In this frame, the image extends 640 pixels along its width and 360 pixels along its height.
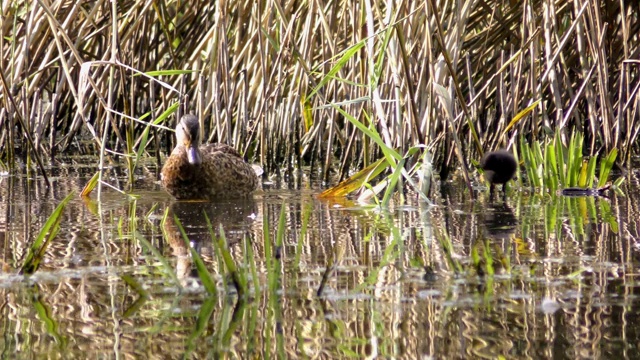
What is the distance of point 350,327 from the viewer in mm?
2631

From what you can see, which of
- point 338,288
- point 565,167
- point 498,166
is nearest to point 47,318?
point 338,288

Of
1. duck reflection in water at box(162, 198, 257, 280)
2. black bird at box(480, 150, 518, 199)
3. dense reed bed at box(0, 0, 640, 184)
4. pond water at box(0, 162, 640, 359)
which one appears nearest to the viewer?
pond water at box(0, 162, 640, 359)

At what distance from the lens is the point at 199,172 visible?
5.70 metres

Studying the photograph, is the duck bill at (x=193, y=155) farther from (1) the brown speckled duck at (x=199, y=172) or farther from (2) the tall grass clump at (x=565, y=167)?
(2) the tall grass clump at (x=565, y=167)

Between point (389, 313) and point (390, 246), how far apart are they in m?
1.07

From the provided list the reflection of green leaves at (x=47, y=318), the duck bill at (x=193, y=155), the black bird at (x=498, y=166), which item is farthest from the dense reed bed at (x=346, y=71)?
the reflection of green leaves at (x=47, y=318)

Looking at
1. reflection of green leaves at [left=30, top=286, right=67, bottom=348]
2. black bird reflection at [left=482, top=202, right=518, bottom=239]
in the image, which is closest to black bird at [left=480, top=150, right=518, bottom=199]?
black bird reflection at [left=482, top=202, right=518, bottom=239]

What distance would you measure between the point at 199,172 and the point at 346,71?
1.20 m

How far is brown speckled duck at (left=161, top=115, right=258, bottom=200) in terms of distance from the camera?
18.5ft

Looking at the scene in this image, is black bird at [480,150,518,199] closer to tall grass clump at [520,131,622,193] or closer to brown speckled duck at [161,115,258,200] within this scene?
tall grass clump at [520,131,622,193]

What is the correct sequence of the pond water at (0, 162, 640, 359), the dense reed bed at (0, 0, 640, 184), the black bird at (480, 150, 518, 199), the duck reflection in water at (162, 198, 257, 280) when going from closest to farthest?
the pond water at (0, 162, 640, 359) < the duck reflection in water at (162, 198, 257, 280) < the black bird at (480, 150, 518, 199) < the dense reed bed at (0, 0, 640, 184)

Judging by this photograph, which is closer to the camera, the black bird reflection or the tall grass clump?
the black bird reflection

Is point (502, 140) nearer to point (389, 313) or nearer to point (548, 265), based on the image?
point (548, 265)

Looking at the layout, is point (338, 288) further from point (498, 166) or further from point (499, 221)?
point (498, 166)
